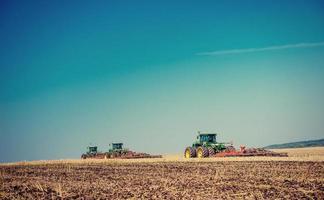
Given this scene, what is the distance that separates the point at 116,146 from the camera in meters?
57.0

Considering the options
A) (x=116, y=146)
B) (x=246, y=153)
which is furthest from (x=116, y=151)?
(x=246, y=153)

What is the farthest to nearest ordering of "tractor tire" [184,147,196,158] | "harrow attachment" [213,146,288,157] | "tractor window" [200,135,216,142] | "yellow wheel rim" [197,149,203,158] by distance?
"tractor window" [200,135,216,142], "tractor tire" [184,147,196,158], "yellow wheel rim" [197,149,203,158], "harrow attachment" [213,146,288,157]

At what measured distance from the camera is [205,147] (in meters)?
41.8

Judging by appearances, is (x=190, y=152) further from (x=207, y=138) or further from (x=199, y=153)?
(x=207, y=138)

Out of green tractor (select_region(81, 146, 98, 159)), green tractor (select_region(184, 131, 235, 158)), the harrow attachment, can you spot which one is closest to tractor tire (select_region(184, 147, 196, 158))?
green tractor (select_region(184, 131, 235, 158))

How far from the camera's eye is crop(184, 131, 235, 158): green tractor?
40719mm

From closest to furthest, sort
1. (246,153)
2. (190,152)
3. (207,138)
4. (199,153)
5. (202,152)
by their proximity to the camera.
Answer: (246,153) → (202,152) → (199,153) → (190,152) → (207,138)

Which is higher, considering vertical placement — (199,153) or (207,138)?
(207,138)

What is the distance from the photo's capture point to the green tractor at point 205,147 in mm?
40719

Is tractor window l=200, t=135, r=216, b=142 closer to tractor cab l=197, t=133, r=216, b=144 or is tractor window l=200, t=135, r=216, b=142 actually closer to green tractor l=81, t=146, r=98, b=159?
tractor cab l=197, t=133, r=216, b=144

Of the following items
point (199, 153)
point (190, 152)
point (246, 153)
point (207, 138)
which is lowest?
point (246, 153)

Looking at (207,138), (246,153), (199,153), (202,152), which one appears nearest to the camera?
(246,153)

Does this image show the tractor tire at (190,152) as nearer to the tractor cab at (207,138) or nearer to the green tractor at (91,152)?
the tractor cab at (207,138)

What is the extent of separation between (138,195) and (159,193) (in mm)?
778
